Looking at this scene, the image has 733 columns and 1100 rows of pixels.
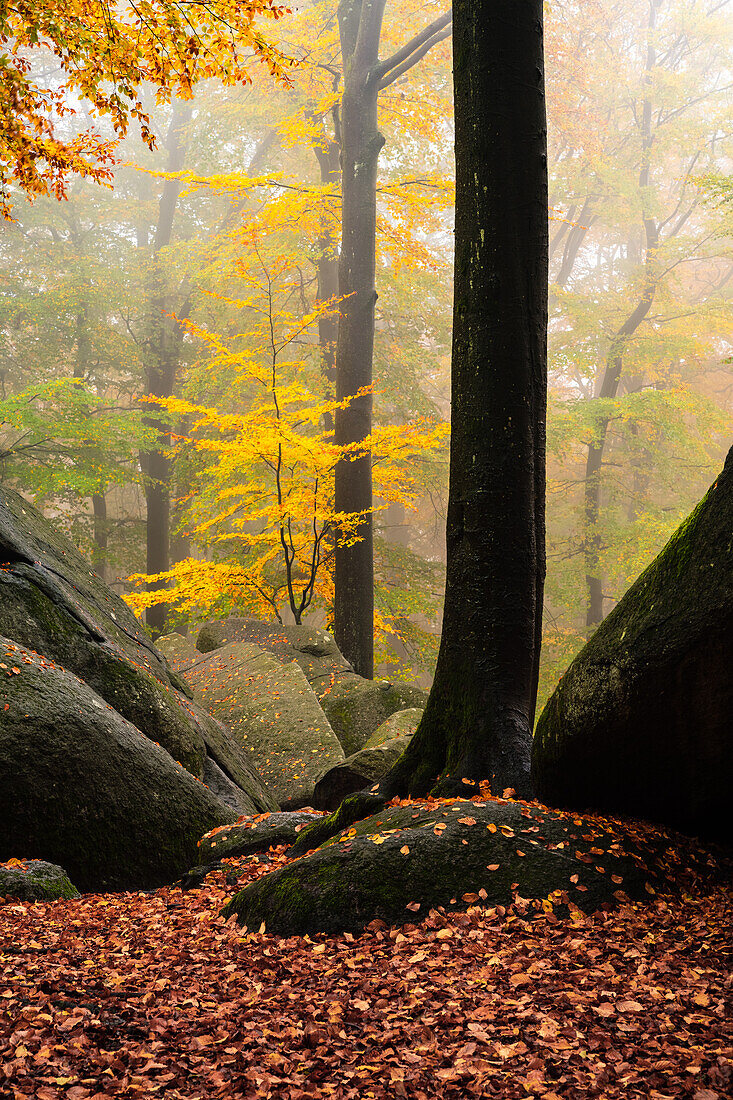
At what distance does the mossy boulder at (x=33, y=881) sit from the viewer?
11.9 feet

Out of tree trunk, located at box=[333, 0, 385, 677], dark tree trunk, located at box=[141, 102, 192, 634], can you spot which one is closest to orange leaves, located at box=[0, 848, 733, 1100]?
tree trunk, located at box=[333, 0, 385, 677]

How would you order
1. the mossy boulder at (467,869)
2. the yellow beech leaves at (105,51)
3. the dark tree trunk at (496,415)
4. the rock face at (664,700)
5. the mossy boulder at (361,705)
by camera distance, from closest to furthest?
the rock face at (664,700), the mossy boulder at (467,869), the dark tree trunk at (496,415), the yellow beech leaves at (105,51), the mossy boulder at (361,705)

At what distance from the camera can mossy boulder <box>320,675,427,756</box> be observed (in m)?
7.94

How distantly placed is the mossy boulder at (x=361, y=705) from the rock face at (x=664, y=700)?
4.45 metres

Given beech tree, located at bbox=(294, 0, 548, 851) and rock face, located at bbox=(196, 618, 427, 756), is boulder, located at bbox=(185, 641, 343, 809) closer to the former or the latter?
rock face, located at bbox=(196, 618, 427, 756)

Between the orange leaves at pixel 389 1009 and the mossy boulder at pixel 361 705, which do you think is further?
the mossy boulder at pixel 361 705

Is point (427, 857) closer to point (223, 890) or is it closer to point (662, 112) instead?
point (223, 890)

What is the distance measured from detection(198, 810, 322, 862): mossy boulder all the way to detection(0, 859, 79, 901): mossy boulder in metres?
0.87

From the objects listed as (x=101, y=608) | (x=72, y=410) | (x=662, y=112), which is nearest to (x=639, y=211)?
(x=662, y=112)

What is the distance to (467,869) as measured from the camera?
3.14 m

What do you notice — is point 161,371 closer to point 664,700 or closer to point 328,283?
point 328,283

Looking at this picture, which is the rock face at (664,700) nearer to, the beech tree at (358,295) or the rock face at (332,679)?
the rock face at (332,679)

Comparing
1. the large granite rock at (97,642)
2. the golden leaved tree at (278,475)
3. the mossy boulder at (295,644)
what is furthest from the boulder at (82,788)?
the golden leaved tree at (278,475)

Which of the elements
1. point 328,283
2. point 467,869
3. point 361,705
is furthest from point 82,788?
point 328,283
